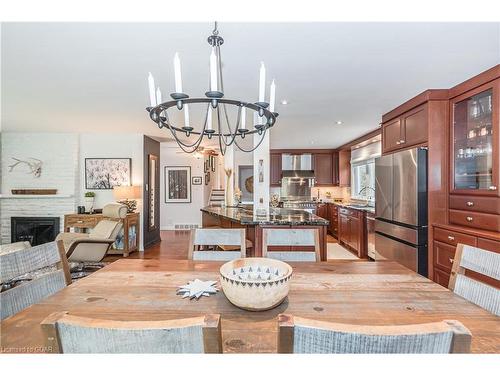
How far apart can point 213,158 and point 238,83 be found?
5748mm

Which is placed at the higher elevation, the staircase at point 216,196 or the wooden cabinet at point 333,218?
the staircase at point 216,196

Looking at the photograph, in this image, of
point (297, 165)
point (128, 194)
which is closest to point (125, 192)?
point (128, 194)

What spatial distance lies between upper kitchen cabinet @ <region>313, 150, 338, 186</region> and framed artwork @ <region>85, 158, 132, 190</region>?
4.52m

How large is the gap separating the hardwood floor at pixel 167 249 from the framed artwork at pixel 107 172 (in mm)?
1369

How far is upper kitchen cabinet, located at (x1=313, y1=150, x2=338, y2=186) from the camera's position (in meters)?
6.87

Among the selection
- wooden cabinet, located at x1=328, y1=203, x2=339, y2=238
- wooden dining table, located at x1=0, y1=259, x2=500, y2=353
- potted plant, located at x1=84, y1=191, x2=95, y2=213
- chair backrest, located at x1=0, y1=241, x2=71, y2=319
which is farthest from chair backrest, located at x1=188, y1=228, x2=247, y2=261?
wooden cabinet, located at x1=328, y1=203, x2=339, y2=238

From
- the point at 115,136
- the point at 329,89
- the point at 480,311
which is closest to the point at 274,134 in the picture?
the point at 329,89

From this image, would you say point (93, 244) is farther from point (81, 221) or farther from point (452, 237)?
point (452, 237)

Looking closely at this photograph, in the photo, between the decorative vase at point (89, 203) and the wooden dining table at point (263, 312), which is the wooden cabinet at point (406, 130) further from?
the decorative vase at point (89, 203)

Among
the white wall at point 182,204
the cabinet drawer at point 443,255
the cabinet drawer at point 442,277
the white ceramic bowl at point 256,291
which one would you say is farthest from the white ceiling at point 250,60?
the white wall at point 182,204

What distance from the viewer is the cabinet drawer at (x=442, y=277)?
8.17 feet

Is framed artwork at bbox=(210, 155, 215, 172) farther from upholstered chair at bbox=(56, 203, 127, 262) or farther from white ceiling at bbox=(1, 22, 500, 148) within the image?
white ceiling at bbox=(1, 22, 500, 148)

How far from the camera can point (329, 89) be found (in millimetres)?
2699
